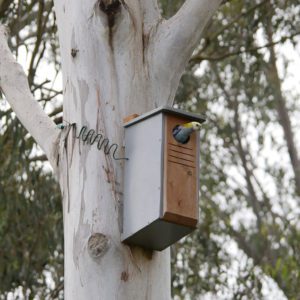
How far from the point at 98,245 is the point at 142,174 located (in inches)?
10.1

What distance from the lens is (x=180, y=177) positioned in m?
2.87

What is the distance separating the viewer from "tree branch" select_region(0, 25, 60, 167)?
10.5 feet

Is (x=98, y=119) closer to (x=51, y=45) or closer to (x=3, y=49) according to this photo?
(x=3, y=49)

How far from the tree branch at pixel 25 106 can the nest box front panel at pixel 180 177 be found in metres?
0.45

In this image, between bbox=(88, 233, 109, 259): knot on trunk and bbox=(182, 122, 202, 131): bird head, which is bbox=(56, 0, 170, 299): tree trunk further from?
bbox=(182, 122, 202, 131): bird head

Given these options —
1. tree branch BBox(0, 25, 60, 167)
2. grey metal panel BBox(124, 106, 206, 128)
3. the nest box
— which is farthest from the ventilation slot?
tree branch BBox(0, 25, 60, 167)

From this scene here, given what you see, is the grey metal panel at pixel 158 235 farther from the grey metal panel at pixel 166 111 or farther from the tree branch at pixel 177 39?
the tree branch at pixel 177 39

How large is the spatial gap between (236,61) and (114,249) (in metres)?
5.06

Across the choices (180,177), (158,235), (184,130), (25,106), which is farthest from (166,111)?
(25,106)

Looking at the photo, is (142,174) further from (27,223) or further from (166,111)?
(27,223)

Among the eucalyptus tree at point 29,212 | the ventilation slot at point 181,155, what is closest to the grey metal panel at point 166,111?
the ventilation slot at point 181,155

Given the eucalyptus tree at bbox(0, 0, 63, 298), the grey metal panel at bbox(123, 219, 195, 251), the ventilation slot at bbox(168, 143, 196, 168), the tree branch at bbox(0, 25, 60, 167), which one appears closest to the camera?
the grey metal panel at bbox(123, 219, 195, 251)

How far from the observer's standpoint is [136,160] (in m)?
2.91

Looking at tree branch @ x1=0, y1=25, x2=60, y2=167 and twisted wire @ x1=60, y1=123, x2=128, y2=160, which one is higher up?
tree branch @ x1=0, y1=25, x2=60, y2=167
